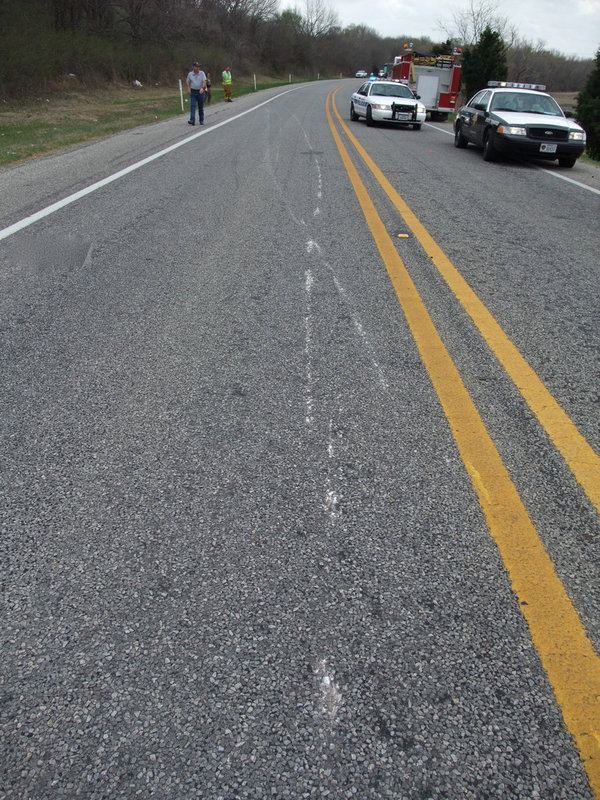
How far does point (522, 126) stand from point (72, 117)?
46.6 ft

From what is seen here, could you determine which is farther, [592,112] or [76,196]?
[592,112]

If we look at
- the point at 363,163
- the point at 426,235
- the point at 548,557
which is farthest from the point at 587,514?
the point at 363,163

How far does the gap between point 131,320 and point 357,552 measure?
101 inches

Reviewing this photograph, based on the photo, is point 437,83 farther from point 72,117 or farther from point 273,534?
point 273,534

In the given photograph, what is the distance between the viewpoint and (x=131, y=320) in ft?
13.3

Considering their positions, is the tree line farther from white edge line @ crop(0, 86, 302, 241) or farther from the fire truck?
white edge line @ crop(0, 86, 302, 241)

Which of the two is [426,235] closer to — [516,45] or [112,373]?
[112,373]

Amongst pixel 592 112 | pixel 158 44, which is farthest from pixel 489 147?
pixel 158 44

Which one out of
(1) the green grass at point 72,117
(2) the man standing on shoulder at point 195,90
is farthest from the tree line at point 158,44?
(2) the man standing on shoulder at point 195,90

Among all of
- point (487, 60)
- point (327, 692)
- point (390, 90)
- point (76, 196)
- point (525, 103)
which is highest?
point (487, 60)

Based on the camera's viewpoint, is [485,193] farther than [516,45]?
No

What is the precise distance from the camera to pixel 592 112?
59.8 ft

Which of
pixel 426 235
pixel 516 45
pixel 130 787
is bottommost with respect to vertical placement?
pixel 130 787

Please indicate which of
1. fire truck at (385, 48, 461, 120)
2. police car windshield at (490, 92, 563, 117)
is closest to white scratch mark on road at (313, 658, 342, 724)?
police car windshield at (490, 92, 563, 117)
